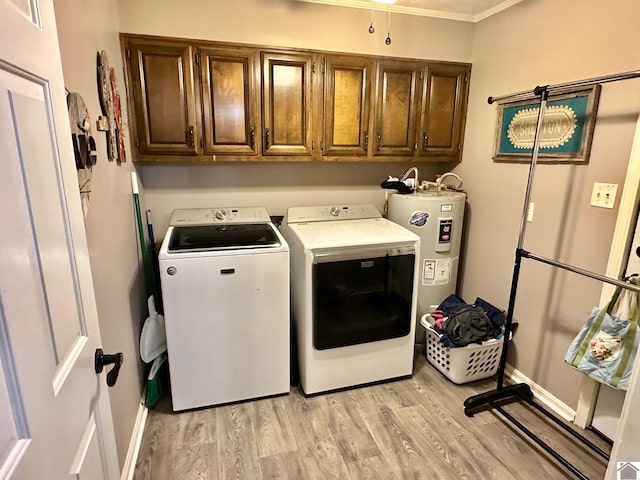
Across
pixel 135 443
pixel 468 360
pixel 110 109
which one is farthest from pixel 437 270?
pixel 110 109

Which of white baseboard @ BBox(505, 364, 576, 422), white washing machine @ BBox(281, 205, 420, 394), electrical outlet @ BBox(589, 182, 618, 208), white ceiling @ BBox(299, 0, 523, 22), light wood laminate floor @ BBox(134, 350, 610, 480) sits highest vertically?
white ceiling @ BBox(299, 0, 523, 22)

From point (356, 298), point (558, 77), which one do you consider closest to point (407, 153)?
point (558, 77)

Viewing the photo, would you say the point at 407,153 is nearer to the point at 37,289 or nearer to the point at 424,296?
the point at 424,296

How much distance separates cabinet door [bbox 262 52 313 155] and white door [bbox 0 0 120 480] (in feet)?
5.31

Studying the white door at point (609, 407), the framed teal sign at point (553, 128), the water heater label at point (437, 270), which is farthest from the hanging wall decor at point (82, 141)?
the white door at point (609, 407)

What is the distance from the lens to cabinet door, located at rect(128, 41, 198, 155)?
84.7 inches

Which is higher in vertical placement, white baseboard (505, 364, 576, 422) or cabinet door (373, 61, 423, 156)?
cabinet door (373, 61, 423, 156)

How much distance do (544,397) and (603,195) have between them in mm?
1252

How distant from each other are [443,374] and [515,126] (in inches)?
67.1

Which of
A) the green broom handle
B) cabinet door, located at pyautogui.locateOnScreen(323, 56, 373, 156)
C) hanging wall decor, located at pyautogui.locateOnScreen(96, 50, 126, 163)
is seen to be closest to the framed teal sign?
cabinet door, located at pyautogui.locateOnScreen(323, 56, 373, 156)

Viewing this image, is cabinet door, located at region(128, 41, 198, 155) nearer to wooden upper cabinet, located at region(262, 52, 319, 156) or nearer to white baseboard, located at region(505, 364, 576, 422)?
wooden upper cabinet, located at region(262, 52, 319, 156)

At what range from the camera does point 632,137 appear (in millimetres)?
1710

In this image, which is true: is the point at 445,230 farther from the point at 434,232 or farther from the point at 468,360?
the point at 468,360

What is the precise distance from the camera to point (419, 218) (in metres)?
2.58
